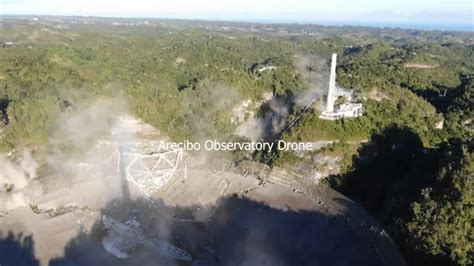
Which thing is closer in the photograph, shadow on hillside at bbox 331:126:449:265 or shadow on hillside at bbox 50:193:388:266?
shadow on hillside at bbox 50:193:388:266

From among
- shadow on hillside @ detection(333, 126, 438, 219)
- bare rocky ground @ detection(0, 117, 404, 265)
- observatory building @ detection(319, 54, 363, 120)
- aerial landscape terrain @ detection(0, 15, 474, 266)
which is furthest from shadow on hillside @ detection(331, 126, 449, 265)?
observatory building @ detection(319, 54, 363, 120)

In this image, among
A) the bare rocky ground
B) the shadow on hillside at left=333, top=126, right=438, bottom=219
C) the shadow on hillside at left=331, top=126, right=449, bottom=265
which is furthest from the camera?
the shadow on hillside at left=333, top=126, right=438, bottom=219

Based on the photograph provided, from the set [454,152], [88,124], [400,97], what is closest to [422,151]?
[454,152]

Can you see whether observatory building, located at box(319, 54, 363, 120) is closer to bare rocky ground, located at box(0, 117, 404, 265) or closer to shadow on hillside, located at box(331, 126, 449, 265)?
shadow on hillside, located at box(331, 126, 449, 265)

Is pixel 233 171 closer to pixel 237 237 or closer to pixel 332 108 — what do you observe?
pixel 237 237

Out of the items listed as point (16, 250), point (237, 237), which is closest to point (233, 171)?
point (237, 237)

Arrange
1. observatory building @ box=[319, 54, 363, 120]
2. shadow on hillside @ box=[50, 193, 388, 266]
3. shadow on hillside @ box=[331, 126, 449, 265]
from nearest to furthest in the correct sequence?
shadow on hillside @ box=[50, 193, 388, 266], shadow on hillside @ box=[331, 126, 449, 265], observatory building @ box=[319, 54, 363, 120]
